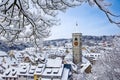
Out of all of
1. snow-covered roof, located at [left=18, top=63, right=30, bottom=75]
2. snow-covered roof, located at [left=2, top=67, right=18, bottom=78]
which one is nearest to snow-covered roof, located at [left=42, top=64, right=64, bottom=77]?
snow-covered roof, located at [left=18, top=63, right=30, bottom=75]

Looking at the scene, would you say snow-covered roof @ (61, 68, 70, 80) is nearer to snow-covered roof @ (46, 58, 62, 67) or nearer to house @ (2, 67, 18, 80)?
snow-covered roof @ (46, 58, 62, 67)

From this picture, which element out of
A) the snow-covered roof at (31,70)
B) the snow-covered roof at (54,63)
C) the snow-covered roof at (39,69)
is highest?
the snow-covered roof at (54,63)

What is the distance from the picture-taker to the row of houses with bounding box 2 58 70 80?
3742 centimetres

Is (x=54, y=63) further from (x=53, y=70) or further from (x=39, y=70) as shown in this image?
(x=39, y=70)

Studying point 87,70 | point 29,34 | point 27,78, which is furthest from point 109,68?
point 87,70

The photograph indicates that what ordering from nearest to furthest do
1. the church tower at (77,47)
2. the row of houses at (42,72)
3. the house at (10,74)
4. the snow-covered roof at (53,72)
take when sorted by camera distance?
the snow-covered roof at (53,72) → the row of houses at (42,72) → the house at (10,74) → the church tower at (77,47)

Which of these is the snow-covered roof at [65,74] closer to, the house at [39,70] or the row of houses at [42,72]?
the row of houses at [42,72]

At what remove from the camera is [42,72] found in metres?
38.5

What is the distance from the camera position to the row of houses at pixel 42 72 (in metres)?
37.4

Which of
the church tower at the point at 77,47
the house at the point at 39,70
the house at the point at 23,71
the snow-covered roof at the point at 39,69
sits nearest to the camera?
the house at the point at 39,70

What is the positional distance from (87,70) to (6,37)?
45.0m

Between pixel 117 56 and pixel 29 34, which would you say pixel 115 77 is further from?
pixel 29 34

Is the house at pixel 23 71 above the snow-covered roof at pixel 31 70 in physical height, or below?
below

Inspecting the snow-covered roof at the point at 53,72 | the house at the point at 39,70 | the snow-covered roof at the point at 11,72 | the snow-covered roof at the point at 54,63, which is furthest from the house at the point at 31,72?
the snow-covered roof at the point at 11,72
